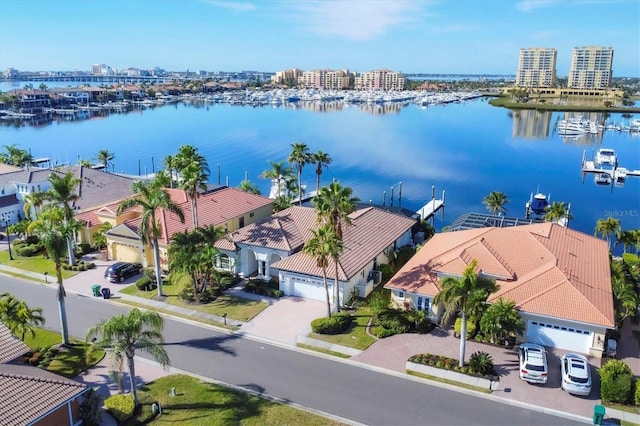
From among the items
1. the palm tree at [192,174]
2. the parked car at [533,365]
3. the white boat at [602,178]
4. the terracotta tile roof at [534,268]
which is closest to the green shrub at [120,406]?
the terracotta tile roof at [534,268]

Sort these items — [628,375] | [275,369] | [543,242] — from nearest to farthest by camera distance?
1. [628,375]
2. [275,369]
3. [543,242]

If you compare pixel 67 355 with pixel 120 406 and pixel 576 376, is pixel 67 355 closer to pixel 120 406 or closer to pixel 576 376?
pixel 120 406

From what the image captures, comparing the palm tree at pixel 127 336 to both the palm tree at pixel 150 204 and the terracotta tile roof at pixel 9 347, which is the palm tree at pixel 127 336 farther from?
the palm tree at pixel 150 204

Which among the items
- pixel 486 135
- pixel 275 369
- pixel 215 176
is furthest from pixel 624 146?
pixel 275 369

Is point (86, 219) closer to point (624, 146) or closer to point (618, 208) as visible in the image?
point (618, 208)

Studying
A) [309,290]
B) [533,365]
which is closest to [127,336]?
[309,290]

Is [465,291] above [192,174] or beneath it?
beneath

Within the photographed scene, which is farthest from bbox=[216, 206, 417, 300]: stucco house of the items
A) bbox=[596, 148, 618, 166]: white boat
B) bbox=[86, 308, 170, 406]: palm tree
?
bbox=[596, 148, 618, 166]: white boat
